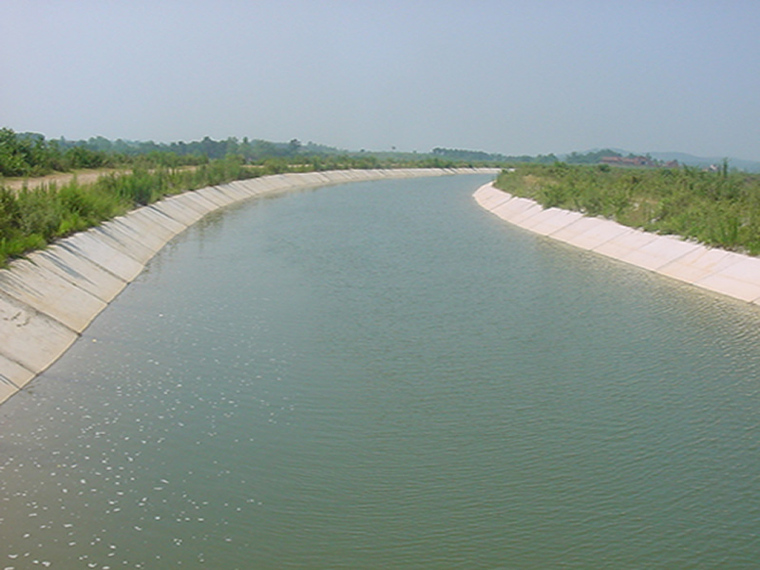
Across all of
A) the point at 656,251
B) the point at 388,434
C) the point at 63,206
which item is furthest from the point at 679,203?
the point at 388,434

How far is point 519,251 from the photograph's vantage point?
2398 centimetres

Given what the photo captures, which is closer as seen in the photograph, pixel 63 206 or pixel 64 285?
pixel 64 285

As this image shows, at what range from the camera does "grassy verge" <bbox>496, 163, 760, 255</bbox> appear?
19455 millimetres

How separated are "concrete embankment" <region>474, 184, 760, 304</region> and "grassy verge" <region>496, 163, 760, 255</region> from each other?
1.20ft

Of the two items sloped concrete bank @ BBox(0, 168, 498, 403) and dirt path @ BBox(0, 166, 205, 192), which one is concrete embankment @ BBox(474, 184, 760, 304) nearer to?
sloped concrete bank @ BBox(0, 168, 498, 403)

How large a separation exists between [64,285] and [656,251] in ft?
50.8

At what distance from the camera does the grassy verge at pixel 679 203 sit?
63.8ft

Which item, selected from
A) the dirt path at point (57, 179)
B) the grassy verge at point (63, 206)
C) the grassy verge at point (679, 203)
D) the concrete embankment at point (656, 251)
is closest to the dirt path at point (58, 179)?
the dirt path at point (57, 179)

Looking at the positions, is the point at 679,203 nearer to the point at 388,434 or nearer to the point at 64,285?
the point at 388,434

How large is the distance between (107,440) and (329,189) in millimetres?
45696

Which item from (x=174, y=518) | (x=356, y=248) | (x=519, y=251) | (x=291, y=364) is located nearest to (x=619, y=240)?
(x=519, y=251)

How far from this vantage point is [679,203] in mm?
23688

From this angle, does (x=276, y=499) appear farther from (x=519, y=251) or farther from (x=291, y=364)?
(x=519, y=251)

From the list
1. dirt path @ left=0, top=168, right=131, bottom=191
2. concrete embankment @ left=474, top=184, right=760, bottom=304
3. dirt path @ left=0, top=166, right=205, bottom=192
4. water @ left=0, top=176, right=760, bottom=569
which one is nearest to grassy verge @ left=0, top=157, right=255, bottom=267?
dirt path @ left=0, top=166, right=205, bottom=192
